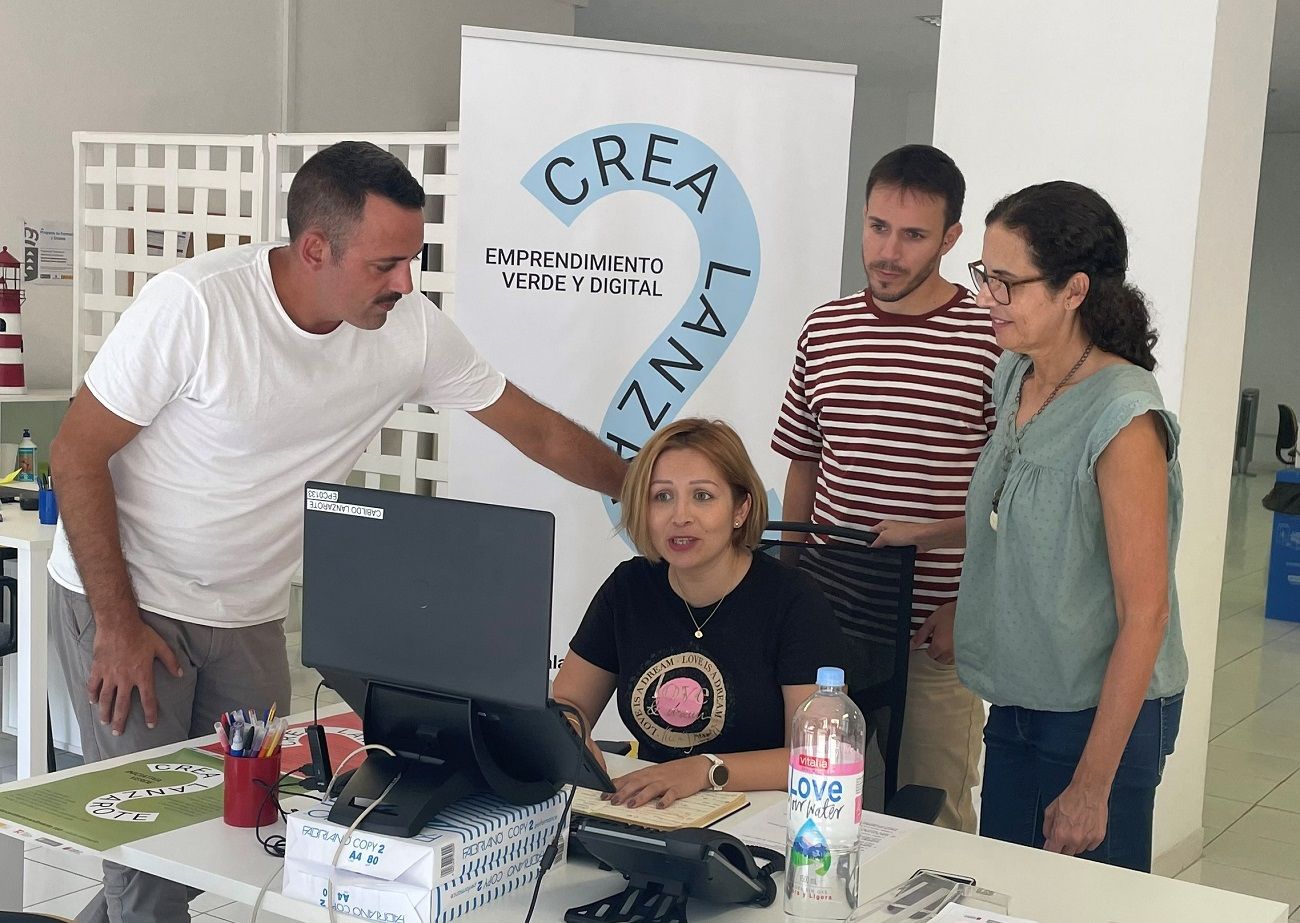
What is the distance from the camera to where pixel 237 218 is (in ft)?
16.8

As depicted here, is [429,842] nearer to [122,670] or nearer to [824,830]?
[824,830]

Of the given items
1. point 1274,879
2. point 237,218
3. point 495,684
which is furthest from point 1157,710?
point 237,218

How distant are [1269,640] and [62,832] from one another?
20.4 ft

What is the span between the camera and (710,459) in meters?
2.15

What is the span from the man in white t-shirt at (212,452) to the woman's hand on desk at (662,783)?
771 millimetres

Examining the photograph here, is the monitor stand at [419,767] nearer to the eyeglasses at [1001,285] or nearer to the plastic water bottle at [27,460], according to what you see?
the eyeglasses at [1001,285]

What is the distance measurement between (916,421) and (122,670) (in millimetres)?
1427

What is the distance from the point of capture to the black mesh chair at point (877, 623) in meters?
2.25

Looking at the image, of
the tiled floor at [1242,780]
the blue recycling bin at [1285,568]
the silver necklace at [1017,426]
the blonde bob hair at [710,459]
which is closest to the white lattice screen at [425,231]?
the tiled floor at [1242,780]

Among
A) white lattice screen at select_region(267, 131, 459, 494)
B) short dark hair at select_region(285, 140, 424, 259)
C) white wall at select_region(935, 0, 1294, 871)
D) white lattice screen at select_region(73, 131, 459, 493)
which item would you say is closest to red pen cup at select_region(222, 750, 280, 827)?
short dark hair at select_region(285, 140, 424, 259)

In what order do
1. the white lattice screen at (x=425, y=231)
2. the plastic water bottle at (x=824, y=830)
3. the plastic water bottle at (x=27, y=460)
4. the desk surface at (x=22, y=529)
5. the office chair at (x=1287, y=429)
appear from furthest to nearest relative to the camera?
the office chair at (x=1287, y=429) → the plastic water bottle at (x=27, y=460) → the white lattice screen at (x=425, y=231) → the desk surface at (x=22, y=529) → the plastic water bottle at (x=824, y=830)

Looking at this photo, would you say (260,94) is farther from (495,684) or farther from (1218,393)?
(495,684)

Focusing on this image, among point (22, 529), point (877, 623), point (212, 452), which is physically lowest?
point (22, 529)

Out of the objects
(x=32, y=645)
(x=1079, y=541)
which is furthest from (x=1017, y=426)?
(x=32, y=645)
